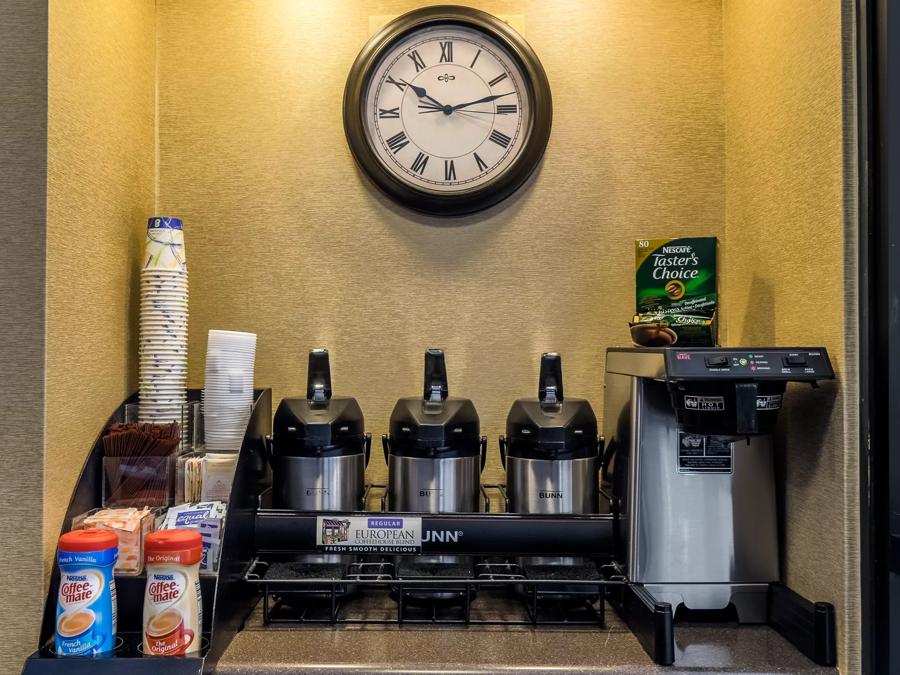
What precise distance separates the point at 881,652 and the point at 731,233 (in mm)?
953

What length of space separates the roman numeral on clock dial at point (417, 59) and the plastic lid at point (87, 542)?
1.24m

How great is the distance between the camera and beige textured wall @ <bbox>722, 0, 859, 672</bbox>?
1.17m

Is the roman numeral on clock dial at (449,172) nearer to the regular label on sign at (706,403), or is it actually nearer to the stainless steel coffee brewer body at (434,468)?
the stainless steel coffee brewer body at (434,468)

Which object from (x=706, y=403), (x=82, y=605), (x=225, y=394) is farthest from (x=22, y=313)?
(x=706, y=403)

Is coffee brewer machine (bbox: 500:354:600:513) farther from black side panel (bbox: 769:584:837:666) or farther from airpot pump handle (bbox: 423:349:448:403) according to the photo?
black side panel (bbox: 769:584:837:666)

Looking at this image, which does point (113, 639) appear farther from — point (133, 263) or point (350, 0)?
point (350, 0)

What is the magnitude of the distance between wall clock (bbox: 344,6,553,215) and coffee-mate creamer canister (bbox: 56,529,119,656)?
1.02m

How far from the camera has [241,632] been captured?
1.27m

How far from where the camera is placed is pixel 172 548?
1.12 m

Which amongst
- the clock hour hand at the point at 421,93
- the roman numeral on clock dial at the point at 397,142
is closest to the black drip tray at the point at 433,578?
the roman numeral on clock dial at the point at 397,142

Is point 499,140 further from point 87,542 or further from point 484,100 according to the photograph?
point 87,542

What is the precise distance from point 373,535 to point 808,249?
97cm

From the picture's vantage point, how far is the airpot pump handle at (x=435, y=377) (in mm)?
1494

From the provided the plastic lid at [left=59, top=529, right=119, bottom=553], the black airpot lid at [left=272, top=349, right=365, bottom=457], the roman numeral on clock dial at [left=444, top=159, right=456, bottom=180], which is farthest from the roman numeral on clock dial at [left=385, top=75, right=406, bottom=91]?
the plastic lid at [left=59, top=529, right=119, bottom=553]
